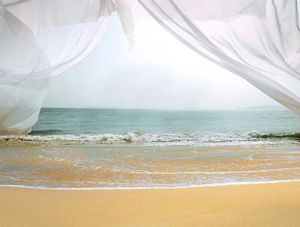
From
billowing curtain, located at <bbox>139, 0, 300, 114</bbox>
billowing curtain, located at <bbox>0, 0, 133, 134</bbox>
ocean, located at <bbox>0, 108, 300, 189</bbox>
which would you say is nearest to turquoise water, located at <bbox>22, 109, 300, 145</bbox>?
ocean, located at <bbox>0, 108, 300, 189</bbox>

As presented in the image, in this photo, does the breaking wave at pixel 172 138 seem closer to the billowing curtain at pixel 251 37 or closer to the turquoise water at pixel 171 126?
the turquoise water at pixel 171 126

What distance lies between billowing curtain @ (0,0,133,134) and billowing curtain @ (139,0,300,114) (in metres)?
0.50

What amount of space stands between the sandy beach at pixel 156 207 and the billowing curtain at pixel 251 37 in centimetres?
46

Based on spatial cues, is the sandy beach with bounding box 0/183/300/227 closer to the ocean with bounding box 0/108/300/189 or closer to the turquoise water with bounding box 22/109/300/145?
the ocean with bounding box 0/108/300/189

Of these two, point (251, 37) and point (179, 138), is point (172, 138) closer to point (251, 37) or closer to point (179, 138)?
point (179, 138)

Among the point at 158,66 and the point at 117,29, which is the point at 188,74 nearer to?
the point at 158,66

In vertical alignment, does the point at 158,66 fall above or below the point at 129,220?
above

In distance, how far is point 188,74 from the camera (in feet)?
17.6

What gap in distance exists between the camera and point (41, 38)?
230 cm

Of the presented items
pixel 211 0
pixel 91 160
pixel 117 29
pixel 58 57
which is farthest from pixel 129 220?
pixel 117 29

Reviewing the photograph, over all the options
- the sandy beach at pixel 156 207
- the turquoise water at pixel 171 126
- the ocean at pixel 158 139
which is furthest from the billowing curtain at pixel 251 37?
the turquoise water at pixel 171 126

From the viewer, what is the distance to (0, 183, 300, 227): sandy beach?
1186mm

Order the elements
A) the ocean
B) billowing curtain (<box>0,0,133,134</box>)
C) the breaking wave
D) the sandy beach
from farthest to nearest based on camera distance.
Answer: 1. the breaking wave
2. the ocean
3. billowing curtain (<box>0,0,133,134</box>)
4. the sandy beach

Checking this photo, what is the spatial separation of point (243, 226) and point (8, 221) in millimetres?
692
